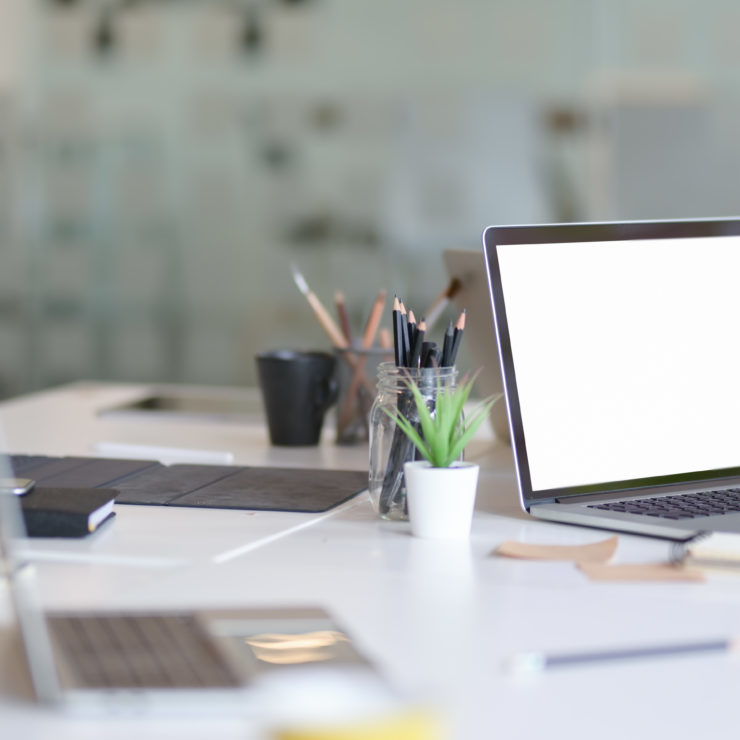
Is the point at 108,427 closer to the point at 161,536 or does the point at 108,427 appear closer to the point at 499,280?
the point at 161,536

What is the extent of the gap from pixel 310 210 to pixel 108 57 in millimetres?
792

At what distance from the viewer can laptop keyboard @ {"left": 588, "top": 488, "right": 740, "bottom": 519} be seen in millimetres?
943

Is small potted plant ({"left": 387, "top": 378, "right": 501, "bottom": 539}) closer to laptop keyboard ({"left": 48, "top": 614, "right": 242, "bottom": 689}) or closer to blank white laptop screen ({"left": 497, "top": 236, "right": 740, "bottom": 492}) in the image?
blank white laptop screen ({"left": 497, "top": 236, "right": 740, "bottom": 492})

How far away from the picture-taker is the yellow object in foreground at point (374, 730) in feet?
1.55

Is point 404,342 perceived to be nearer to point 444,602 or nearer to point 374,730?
point 444,602

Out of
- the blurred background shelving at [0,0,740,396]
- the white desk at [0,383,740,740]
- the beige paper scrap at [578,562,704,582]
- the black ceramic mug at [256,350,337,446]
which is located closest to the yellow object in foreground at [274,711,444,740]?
the white desk at [0,383,740,740]

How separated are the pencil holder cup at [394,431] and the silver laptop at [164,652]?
28 cm

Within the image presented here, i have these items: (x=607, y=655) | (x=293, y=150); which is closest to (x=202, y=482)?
(x=607, y=655)

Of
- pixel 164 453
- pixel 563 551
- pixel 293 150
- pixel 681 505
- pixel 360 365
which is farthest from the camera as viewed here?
pixel 293 150

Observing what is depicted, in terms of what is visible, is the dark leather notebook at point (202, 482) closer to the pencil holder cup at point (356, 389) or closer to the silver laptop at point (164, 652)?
the pencil holder cup at point (356, 389)

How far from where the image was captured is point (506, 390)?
3.20ft

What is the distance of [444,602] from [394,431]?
0.92 feet

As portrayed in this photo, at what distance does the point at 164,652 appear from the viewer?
2.02 ft

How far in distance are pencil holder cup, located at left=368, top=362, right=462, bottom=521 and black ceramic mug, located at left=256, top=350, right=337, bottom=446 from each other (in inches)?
14.7
